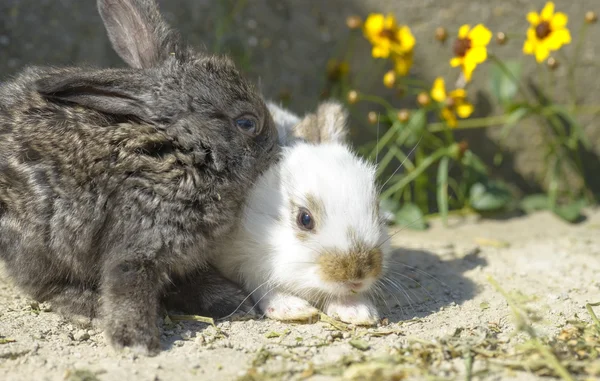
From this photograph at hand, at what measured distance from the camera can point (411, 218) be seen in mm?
5406

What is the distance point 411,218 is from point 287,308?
6.50ft

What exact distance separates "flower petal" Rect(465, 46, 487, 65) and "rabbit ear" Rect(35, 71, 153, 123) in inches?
98.4

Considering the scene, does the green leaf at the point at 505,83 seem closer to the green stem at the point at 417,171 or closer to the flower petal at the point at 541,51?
the flower petal at the point at 541,51

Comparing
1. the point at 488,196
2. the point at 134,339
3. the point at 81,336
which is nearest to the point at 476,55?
the point at 488,196

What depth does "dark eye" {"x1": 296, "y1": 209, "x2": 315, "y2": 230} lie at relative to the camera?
144 inches

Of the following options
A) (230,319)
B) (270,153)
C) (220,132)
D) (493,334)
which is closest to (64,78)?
(220,132)

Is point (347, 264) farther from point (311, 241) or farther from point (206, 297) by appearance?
point (206, 297)

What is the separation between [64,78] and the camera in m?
3.44

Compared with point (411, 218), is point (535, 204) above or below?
above

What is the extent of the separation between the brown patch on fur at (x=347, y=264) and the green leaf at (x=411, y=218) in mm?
1896

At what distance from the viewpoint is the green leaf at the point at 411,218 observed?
17.7ft

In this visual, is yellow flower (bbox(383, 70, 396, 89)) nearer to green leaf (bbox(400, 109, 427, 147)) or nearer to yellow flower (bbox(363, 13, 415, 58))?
yellow flower (bbox(363, 13, 415, 58))

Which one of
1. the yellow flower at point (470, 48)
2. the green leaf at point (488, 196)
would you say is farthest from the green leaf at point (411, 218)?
the yellow flower at point (470, 48)

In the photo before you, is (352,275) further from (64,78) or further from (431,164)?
(431,164)
